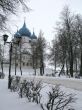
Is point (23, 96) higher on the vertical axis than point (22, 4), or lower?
lower

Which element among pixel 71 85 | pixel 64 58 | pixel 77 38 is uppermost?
pixel 77 38

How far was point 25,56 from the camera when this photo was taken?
8800 cm

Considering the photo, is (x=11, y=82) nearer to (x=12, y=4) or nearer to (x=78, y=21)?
(x=12, y=4)

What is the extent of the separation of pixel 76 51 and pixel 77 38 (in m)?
3.74

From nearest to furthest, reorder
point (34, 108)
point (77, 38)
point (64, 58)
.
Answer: point (34, 108)
point (77, 38)
point (64, 58)

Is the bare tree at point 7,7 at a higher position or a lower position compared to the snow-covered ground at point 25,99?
higher

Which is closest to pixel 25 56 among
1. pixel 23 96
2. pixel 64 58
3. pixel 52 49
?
pixel 52 49

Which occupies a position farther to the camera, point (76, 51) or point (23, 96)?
point (76, 51)

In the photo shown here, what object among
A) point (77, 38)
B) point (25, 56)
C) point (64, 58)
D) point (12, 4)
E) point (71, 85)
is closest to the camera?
point (12, 4)

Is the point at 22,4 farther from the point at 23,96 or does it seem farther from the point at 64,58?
the point at 64,58

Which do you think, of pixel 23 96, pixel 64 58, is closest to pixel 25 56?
pixel 64 58

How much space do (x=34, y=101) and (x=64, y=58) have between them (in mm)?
31304

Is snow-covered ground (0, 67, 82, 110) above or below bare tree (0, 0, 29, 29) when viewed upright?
below

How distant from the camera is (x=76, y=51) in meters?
43.1
